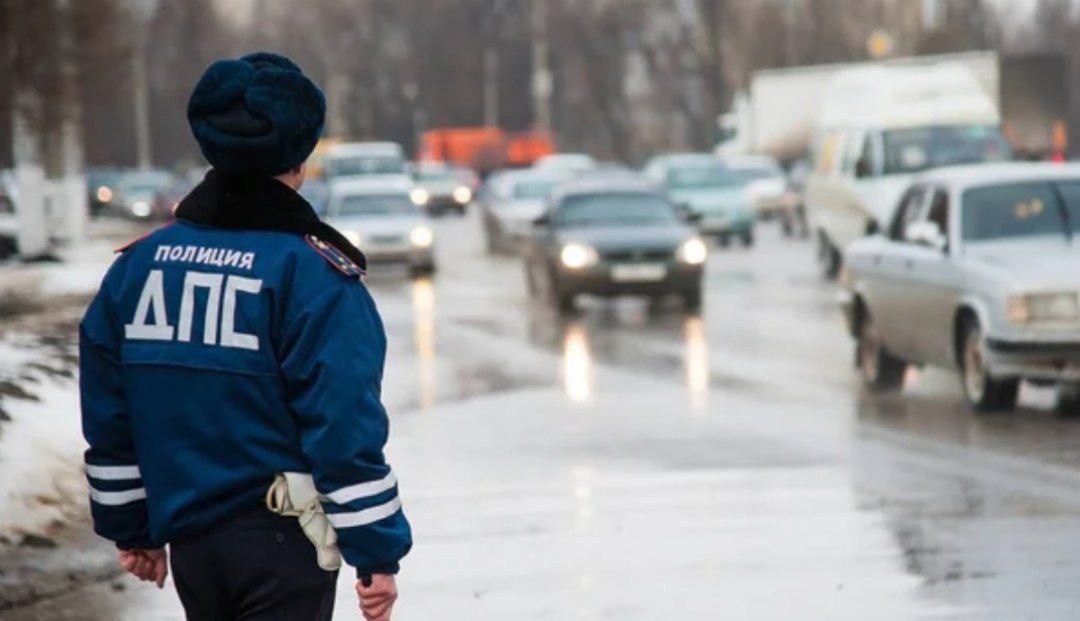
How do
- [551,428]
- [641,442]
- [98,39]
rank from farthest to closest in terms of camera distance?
[98,39], [551,428], [641,442]

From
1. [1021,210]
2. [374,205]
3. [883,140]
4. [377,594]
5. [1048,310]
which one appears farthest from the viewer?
[374,205]

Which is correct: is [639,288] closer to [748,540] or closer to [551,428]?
[551,428]

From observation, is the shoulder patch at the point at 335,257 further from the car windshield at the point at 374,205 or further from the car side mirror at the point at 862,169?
the car windshield at the point at 374,205

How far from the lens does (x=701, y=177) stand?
47.8 m

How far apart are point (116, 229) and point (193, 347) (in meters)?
61.0

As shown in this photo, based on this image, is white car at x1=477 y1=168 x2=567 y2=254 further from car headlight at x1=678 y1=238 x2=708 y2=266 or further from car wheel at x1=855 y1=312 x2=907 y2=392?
car wheel at x1=855 y1=312 x2=907 y2=392

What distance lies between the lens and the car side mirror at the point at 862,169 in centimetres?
3081

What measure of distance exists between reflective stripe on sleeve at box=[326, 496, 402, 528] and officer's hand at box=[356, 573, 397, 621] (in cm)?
10

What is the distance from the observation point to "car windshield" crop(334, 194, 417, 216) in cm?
3934

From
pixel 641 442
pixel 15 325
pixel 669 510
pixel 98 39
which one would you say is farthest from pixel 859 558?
pixel 98 39

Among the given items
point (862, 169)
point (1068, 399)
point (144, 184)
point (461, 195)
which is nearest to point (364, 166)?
point (461, 195)

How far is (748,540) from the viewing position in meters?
10.4

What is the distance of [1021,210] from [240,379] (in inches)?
493

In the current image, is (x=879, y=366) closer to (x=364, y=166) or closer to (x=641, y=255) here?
(x=641, y=255)
